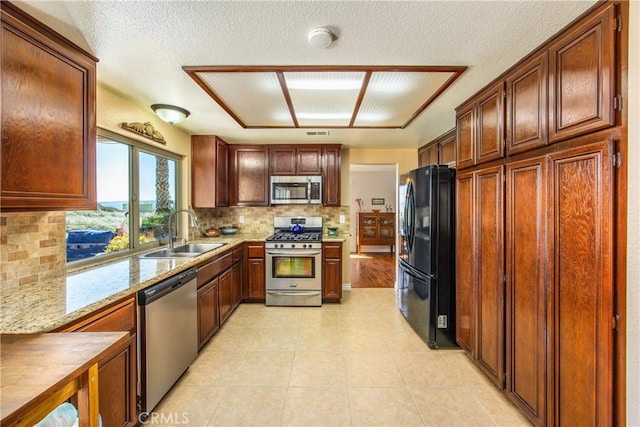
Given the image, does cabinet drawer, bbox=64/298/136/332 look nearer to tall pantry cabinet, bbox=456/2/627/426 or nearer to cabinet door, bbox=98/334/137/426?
cabinet door, bbox=98/334/137/426

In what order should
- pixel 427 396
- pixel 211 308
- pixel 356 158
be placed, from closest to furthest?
pixel 427 396
pixel 211 308
pixel 356 158

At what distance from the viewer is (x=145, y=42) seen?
1.58m

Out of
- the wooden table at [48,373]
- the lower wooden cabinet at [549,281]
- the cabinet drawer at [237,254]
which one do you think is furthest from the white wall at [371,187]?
the wooden table at [48,373]

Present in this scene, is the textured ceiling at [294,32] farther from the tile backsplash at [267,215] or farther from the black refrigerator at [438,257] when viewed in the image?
the tile backsplash at [267,215]

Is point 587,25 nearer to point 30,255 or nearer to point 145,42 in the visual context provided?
point 145,42

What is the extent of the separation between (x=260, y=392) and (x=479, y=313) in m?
1.81

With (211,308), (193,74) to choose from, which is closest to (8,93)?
(193,74)

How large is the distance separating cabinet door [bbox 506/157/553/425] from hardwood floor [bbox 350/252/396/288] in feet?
9.30

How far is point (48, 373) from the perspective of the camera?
865 millimetres

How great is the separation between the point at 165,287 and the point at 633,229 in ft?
8.37

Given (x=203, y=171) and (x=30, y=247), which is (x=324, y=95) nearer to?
(x=203, y=171)

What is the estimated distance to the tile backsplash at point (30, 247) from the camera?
1.54m

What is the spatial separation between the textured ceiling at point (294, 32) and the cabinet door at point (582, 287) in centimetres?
76

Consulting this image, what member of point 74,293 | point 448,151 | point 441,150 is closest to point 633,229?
point 448,151
